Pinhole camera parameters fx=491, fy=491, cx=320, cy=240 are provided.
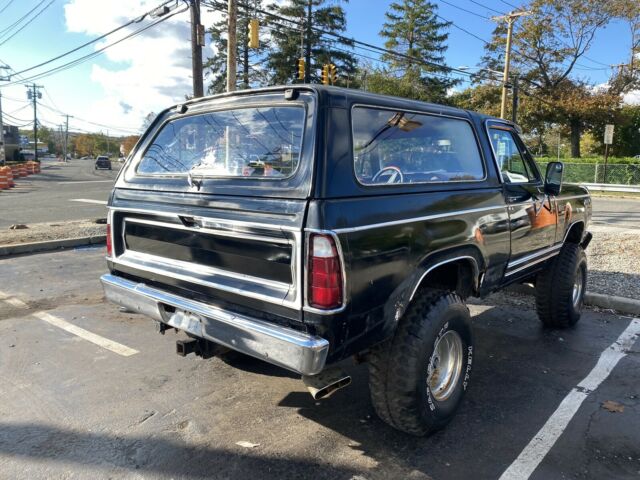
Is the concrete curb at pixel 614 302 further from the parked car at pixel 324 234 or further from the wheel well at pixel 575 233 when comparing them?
the parked car at pixel 324 234

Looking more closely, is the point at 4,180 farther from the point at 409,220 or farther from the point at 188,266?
the point at 409,220

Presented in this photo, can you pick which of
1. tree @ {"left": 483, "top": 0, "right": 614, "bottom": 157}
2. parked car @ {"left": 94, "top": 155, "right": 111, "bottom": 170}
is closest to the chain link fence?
tree @ {"left": 483, "top": 0, "right": 614, "bottom": 157}

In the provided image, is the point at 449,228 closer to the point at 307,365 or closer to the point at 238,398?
the point at 307,365

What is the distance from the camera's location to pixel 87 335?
4.59m

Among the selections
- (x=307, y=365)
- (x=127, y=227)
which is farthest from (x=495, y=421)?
(x=127, y=227)

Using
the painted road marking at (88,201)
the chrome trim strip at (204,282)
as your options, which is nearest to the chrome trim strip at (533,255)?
the chrome trim strip at (204,282)

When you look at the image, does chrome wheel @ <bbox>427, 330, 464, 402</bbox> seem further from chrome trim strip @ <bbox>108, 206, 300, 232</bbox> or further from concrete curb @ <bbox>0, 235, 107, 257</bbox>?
concrete curb @ <bbox>0, 235, 107, 257</bbox>

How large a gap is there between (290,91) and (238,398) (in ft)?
6.96

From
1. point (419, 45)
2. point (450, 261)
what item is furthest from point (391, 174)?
point (419, 45)

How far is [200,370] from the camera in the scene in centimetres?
390

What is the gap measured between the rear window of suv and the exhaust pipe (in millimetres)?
1035

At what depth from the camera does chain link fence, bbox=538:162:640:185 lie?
93.6ft

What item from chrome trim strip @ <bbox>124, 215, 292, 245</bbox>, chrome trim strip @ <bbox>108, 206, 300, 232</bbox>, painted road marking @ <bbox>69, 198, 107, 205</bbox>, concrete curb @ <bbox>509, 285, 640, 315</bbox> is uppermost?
chrome trim strip @ <bbox>108, 206, 300, 232</bbox>

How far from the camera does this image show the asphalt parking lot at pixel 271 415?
272 centimetres
